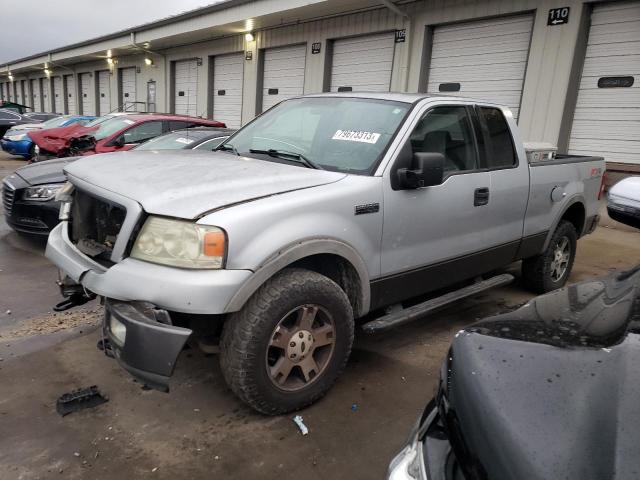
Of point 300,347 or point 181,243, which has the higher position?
point 181,243

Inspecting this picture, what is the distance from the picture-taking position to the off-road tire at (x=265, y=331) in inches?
102

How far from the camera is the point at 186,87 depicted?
20141 mm

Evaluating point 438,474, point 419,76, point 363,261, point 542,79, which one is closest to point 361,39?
point 419,76

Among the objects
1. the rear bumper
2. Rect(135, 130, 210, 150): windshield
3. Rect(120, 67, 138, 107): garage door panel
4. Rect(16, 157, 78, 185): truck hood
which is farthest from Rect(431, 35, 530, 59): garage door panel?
Rect(120, 67, 138, 107): garage door panel

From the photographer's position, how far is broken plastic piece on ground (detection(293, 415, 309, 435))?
2798 millimetres

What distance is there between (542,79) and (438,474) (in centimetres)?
980

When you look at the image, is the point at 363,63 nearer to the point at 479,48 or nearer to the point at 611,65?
the point at 479,48

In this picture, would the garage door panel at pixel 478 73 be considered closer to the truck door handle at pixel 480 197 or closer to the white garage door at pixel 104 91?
the truck door handle at pixel 480 197

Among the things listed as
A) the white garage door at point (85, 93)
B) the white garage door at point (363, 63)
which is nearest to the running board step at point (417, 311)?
the white garage door at point (363, 63)

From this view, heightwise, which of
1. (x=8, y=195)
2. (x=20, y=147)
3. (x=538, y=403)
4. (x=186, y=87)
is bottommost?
(x=20, y=147)

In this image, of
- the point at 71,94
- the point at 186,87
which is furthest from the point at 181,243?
the point at 71,94

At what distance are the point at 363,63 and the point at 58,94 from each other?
3016 centimetres

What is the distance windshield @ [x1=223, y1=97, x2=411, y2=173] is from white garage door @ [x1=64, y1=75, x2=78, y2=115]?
32.0 metres

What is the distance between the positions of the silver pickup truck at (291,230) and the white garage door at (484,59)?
21.8 feet
